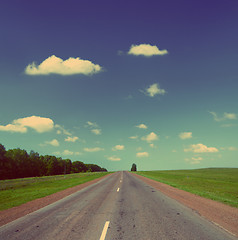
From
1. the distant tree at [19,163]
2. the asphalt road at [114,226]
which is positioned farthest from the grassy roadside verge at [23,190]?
the distant tree at [19,163]

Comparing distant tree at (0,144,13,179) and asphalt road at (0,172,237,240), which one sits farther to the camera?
distant tree at (0,144,13,179)

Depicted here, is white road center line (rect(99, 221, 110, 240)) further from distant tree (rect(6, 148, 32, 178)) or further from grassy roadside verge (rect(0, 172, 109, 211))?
distant tree (rect(6, 148, 32, 178))

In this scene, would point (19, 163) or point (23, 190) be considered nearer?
point (23, 190)

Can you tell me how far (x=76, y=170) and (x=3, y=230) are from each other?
144m

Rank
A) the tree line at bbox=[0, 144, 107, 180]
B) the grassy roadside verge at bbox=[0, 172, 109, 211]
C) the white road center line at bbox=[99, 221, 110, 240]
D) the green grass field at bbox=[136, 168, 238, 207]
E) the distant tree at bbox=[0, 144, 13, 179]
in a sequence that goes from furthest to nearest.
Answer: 1. the tree line at bbox=[0, 144, 107, 180]
2. the distant tree at bbox=[0, 144, 13, 179]
3. the green grass field at bbox=[136, 168, 238, 207]
4. the grassy roadside verge at bbox=[0, 172, 109, 211]
5. the white road center line at bbox=[99, 221, 110, 240]

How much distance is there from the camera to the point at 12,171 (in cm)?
6300

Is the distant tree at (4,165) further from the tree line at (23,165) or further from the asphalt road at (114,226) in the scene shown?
the asphalt road at (114,226)

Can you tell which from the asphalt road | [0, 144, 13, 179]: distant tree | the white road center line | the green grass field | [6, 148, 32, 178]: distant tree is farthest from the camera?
[6, 148, 32, 178]: distant tree

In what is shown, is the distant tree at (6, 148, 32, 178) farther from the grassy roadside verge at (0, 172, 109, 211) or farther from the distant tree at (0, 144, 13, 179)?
the grassy roadside verge at (0, 172, 109, 211)

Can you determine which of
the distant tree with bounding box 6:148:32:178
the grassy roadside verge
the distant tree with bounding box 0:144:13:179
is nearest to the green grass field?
the grassy roadside verge

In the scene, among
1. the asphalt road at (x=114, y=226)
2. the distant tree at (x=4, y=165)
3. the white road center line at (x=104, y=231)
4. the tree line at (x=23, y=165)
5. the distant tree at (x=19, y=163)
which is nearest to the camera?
the white road center line at (x=104, y=231)

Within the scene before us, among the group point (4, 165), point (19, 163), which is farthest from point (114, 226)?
point (19, 163)

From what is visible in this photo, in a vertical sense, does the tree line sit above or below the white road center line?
below

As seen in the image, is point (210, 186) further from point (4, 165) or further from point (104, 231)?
point (4, 165)
